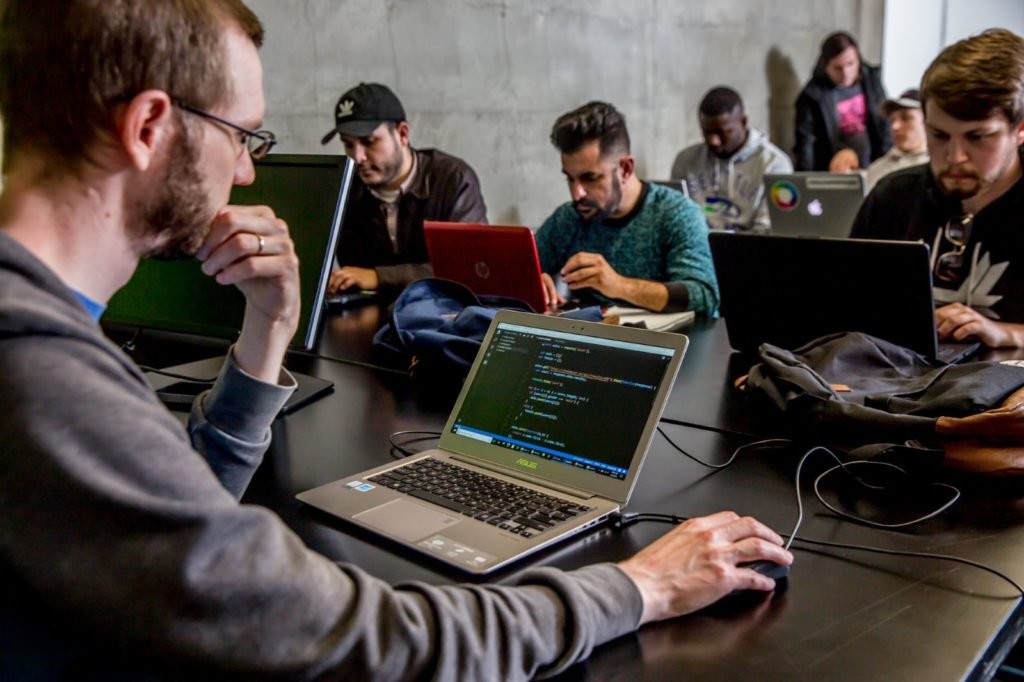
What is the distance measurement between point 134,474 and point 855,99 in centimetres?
586

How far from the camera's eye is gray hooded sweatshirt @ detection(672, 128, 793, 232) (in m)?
4.71

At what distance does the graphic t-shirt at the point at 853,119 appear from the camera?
5.74 meters

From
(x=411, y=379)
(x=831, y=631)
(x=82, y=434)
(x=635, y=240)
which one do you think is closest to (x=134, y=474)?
(x=82, y=434)

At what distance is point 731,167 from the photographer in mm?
4832

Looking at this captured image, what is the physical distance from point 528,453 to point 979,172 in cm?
144

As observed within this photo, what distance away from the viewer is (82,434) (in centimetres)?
64

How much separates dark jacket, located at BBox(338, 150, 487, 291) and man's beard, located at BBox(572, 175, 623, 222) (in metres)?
0.53

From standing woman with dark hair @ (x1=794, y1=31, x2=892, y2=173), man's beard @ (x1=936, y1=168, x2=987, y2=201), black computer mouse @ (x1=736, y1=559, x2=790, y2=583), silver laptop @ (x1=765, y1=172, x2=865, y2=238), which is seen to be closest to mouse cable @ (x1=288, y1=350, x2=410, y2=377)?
black computer mouse @ (x1=736, y1=559, x2=790, y2=583)

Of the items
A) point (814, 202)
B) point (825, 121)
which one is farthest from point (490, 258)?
point (825, 121)

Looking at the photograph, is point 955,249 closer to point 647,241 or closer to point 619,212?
point 647,241

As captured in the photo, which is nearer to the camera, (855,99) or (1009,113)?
(1009,113)

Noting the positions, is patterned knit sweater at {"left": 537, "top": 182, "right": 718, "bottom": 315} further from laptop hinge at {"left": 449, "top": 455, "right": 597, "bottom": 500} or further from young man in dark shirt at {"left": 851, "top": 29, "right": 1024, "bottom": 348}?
laptop hinge at {"left": 449, "top": 455, "right": 597, "bottom": 500}

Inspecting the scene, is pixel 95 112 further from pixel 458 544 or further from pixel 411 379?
pixel 411 379

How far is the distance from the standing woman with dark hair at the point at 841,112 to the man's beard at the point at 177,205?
5380 mm
